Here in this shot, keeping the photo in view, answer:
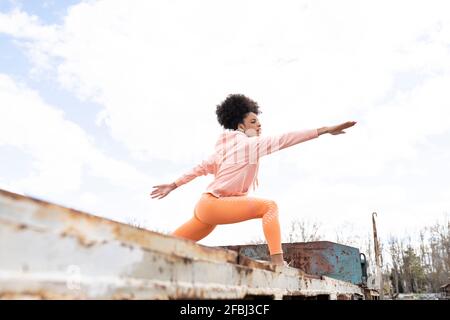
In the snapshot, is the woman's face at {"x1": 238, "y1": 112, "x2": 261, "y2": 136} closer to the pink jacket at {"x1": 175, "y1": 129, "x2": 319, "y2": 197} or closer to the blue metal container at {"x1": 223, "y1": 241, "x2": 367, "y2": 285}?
the pink jacket at {"x1": 175, "y1": 129, "x2": 319, "y2": 197}

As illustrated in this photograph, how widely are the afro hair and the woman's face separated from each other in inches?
1.4

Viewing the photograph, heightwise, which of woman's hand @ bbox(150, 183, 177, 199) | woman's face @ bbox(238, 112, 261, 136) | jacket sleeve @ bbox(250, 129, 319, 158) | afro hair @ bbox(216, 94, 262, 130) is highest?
afro hair @ bbox(216, 94, 262, 130)

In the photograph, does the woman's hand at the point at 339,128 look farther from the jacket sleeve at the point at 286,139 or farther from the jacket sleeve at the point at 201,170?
the jacket sleeve at the point at 201,170

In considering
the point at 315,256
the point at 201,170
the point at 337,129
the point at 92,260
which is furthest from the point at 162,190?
the point at 315,256

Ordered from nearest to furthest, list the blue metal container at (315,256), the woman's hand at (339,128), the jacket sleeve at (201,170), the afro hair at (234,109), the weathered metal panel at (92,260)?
1. the weathered metal panel at (92,260)
2. the woman's hand at (339,128)
3. the jacket sleeve at (201,170)
4. the afro hair at (234,109)
5. the blue metal container at (315,256)

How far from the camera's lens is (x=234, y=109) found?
11.9ft

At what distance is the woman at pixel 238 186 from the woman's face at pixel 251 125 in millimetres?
11

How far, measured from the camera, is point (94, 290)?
1.06 m

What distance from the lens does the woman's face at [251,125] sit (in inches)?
138

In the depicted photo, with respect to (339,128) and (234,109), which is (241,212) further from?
(234,109)

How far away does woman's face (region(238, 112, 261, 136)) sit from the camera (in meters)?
3.50

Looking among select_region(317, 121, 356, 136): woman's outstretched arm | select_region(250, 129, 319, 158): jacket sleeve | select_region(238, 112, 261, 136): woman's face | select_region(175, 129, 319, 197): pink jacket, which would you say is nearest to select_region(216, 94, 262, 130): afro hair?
select_region(238, 112, 261, 136): woman's face

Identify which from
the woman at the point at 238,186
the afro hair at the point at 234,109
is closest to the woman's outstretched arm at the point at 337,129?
the woman at the point at 238,186

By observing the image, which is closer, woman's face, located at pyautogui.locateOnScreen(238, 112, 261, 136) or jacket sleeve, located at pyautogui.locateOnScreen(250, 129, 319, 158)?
jacket sleeve, located at pyautogui.locateOnScreen(250, 129, 319, 158)
